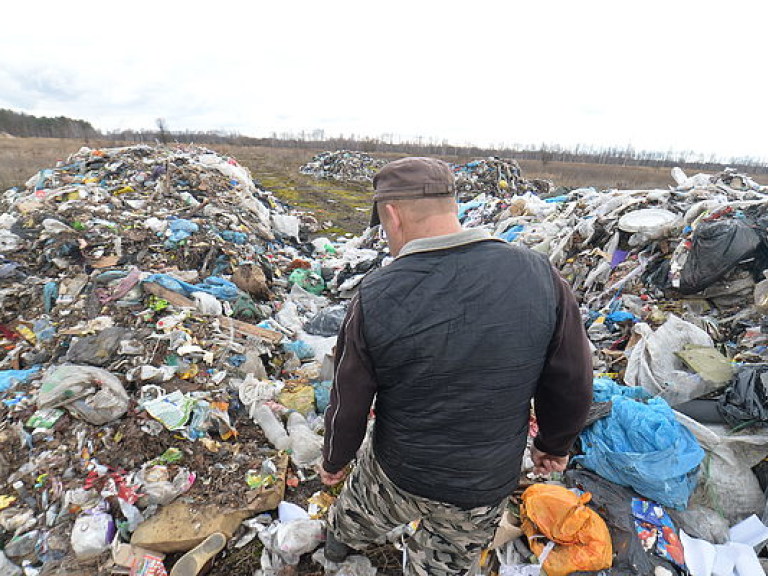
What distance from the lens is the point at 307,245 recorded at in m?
8.20

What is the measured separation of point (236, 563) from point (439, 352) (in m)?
1.99

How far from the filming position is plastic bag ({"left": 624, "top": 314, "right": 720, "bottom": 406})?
2.75 metres

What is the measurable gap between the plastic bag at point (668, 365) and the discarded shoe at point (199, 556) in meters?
3.13

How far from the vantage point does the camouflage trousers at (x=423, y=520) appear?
1.45 metres

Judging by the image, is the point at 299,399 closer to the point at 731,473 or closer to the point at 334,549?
the point at 334,549

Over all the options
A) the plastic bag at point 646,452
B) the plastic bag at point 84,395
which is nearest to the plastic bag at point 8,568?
the plastic bag at point 84,395

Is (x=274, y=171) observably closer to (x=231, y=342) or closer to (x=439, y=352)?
(x=231, y=342)

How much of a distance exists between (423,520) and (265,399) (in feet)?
6.55

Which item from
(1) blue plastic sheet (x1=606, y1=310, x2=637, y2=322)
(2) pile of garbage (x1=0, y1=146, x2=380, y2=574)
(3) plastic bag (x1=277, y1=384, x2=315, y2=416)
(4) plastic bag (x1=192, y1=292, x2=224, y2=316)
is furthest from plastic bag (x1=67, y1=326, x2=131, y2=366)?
(1) blue plastic sheet (x1=606, y1=310, x2=637, y2=322)

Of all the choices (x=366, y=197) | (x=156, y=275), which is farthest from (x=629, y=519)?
(x=366, y=197)

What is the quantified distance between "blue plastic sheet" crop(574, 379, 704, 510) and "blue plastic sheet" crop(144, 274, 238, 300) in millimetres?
4002

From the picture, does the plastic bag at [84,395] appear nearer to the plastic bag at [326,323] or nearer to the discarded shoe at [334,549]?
the discarded shoe at [334,549]

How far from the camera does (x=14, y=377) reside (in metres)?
3.07

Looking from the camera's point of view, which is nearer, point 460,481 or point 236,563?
point 460,481
